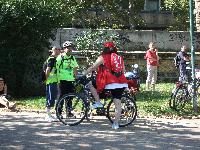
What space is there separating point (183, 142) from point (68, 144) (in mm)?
2108

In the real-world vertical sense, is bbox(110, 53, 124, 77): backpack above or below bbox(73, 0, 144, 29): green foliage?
below

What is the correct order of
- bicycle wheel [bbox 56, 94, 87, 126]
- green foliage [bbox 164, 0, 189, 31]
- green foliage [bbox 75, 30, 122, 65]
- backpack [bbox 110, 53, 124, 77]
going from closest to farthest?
backpack [bbox 110, 53, 124, 77], bicycle wheel [bbox 56, 94, 87, 126], green foliage [bbox 75, 30, 122, 65], green foliage [bbox 164, 0, 189, 31]

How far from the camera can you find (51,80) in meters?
11.6

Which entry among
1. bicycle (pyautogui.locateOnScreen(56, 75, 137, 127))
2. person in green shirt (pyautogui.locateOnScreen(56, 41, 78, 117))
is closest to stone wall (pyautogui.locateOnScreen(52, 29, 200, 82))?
person in green shirt (pyautogui.locateOnScreen(56, 41, 78, 117))

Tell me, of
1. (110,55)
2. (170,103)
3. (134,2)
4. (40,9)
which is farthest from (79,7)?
(110,55)

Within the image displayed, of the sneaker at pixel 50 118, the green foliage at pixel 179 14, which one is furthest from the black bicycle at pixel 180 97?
the green foliage at pixel 179 14

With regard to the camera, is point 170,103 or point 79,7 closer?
point 170,103

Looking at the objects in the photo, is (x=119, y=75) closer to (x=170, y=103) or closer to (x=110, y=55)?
(x=110, y=55)

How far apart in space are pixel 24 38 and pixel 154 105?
233 inches

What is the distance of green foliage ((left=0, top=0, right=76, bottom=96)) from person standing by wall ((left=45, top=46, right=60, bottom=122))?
223 inches

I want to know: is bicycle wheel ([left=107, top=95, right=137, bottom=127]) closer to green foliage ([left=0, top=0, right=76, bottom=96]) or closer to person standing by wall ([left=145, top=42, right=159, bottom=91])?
person standing by wall ([left=145, top=42, right=159, bottom=91])

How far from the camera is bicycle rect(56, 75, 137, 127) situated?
35.0ft

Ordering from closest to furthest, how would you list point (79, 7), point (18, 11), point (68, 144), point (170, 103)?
point (68, 144) → point (170, 103) → point (18, 11) → point (79, 7)

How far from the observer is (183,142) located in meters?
9.19
